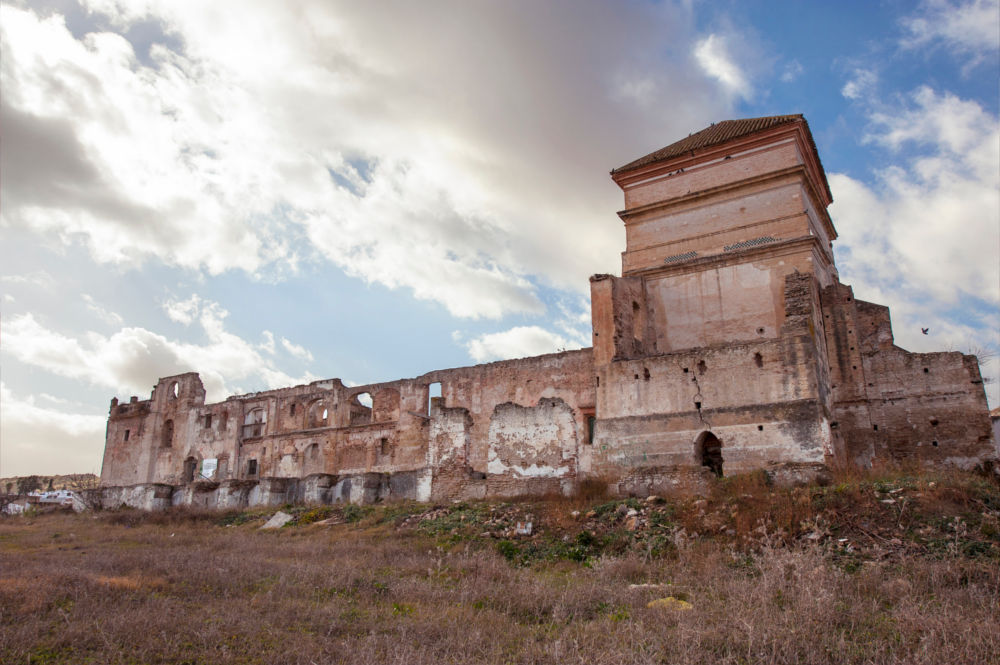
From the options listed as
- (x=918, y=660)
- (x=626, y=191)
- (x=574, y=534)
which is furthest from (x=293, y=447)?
(x=918, y=660)

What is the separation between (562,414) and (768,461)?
209 inches

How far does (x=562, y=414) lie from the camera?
17.6 m

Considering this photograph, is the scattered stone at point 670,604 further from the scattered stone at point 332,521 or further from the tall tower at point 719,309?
the scattered stone at point 332,521

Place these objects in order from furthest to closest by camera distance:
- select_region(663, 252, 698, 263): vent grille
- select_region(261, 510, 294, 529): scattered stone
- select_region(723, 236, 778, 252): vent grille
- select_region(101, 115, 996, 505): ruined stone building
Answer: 1. select_region(663, 252, 698, 263): vent grille
2. select_region(723, 236, 778, 252): vent grille
3. select_region(261, 510, 294, 529): scattered stone
4. select_region(101, 115, 996, 505): ruined stone building

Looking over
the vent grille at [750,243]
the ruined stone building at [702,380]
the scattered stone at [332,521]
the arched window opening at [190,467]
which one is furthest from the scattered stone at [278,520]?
the arched window opening at [190,467]

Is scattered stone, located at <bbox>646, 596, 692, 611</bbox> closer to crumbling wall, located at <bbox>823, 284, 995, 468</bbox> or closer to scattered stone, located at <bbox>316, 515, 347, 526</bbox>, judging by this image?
scattered stone, located at <bbox>316, 515, 347, 526</bbox>

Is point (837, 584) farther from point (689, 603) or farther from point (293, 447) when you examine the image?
point (293, 447)

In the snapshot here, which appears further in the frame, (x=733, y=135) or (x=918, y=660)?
(x=733, y=135)

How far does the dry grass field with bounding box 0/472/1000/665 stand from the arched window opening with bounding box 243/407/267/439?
598 inches

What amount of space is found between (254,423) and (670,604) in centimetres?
2457

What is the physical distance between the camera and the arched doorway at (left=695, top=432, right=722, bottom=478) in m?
14.9

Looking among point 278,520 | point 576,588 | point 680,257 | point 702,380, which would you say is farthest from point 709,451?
point 278,520

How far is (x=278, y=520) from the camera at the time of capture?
15750mm

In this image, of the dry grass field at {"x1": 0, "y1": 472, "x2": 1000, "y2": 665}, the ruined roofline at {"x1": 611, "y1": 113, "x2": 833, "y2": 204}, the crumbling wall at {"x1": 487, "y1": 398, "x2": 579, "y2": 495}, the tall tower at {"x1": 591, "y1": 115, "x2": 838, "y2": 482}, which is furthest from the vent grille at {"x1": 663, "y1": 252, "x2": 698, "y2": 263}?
the dry grass field at {"x1": 0, "y1": 472, "x2": 1000, "y2": 665}
